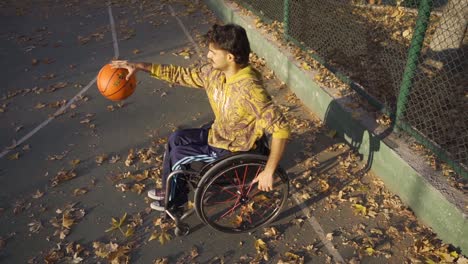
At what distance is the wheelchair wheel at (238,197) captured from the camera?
9.89 feet

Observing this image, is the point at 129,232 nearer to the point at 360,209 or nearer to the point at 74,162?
the point at 74,162

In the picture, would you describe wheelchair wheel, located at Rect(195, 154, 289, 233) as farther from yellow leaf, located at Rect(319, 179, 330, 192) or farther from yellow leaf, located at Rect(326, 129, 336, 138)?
yellow leaf, located at Rect(326, 129, 336, 138)

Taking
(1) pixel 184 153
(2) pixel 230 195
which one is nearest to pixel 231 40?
(1) pixel 184 153

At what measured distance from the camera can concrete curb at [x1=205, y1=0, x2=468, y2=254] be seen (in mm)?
3270

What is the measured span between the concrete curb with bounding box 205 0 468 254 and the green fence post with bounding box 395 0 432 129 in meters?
0.36

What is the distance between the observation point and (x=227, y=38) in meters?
2.83

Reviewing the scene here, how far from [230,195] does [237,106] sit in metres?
1.32

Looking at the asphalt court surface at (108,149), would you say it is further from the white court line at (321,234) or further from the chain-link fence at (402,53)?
the chain-link fence at (402,53)

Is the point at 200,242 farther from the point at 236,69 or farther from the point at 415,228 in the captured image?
the point at 415,228

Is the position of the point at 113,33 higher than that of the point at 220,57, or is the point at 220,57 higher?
the point at 220,57

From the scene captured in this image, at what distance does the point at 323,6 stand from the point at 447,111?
13.1 feet

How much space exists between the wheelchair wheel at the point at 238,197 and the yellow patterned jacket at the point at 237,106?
19 cm

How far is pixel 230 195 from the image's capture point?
397 centimetres

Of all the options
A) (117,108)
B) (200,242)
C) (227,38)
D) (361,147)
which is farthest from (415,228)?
(117,108)
